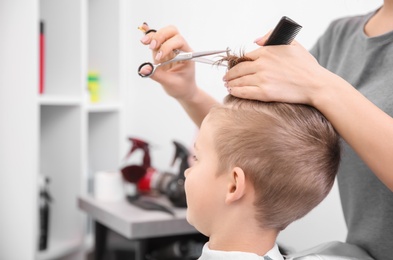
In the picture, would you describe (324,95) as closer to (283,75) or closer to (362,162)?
(283,75)

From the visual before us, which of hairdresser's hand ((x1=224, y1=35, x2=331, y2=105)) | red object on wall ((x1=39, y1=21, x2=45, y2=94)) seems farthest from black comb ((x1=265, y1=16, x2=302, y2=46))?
red object on wall ((x1=39, y1=21, x2=45, y2=94))

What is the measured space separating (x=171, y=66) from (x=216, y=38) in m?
0.17

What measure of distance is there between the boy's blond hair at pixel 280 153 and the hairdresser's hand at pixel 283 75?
49 millimetres

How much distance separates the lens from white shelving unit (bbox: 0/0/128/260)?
1755mm

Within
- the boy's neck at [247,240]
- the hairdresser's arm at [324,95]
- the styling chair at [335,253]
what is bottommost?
the styling chair at [335,253]

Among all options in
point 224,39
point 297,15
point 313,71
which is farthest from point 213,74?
point 313,71

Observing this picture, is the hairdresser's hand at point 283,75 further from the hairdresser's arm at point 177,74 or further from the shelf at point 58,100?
the shelf at point 58,100

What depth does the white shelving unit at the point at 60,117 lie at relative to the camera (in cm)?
175

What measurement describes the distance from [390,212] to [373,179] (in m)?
0.07

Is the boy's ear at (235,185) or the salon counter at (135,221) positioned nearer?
the boy's ear at (235,185)

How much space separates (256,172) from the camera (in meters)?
0.90


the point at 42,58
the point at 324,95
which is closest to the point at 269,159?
the point at 324,95

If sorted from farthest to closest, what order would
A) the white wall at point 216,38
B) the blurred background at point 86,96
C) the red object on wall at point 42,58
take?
the red object on wall at point 42,58 < the blurred background at point 86,96 < the white wall at point 216,38

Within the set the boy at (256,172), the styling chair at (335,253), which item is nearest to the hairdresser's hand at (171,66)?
the boy at (256,172)
